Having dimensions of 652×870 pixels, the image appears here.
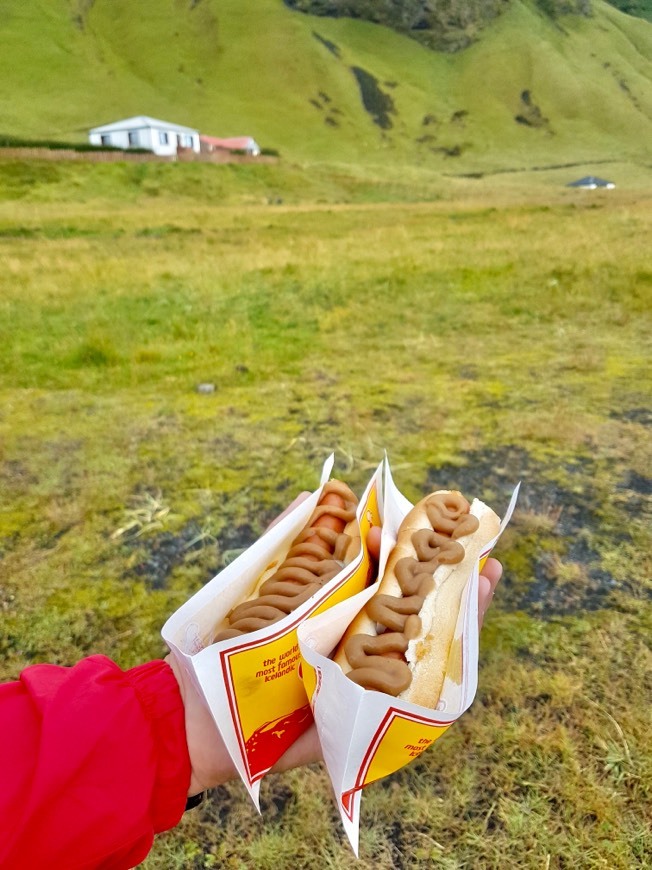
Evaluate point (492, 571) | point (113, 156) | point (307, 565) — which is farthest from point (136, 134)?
point (492, 571)

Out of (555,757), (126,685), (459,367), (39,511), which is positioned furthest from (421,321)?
(126,685)

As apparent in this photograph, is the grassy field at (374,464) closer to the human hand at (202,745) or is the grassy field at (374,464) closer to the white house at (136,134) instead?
the human hand at (202,745)

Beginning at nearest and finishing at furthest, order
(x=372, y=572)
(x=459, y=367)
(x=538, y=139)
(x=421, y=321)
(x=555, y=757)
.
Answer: (x=555, y=757), (x=372, y=572), (x=459, y=367), (x=421, y=321), (x=538, y=139)

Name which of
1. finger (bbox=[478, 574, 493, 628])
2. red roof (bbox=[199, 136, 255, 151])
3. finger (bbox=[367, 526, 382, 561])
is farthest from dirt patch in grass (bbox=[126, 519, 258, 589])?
red roof (bbox=[199, 136, 255, 151])

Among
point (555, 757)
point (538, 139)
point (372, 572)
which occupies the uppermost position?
point (538, 139)

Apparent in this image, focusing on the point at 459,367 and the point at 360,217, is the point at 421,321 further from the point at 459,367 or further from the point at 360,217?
the point at 360,217

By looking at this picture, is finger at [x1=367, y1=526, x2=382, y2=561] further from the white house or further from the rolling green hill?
the rolling green hill

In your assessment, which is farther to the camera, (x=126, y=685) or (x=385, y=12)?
(x=385, y=12)
